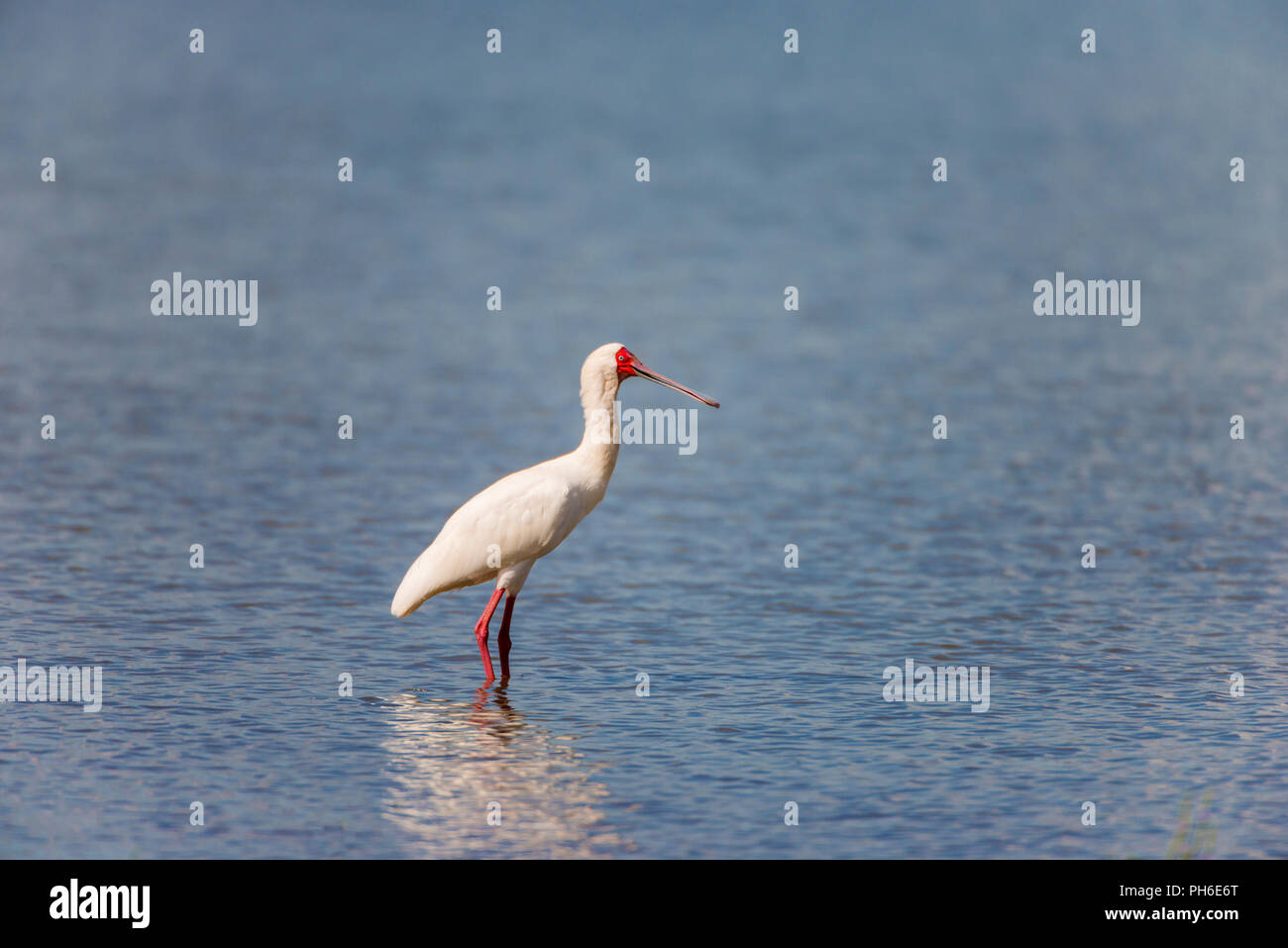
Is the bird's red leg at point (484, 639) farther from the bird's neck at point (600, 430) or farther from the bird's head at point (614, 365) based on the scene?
the bird's head at point (614, 365)

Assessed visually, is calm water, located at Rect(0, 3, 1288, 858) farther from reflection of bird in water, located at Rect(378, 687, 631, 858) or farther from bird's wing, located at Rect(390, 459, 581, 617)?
bird's wing, located at Rect(390, 459, 581, 617)

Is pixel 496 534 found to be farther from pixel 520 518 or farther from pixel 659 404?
pixel 659 404

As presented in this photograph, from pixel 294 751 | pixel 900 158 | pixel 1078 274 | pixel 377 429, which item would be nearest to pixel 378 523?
pixel 377 429

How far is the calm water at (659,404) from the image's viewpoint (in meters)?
10.2

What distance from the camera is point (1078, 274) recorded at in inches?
1188

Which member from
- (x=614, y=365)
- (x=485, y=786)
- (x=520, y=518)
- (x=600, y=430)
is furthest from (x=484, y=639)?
(x=485, y=786)

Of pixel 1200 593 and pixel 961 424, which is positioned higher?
pixel 961 424

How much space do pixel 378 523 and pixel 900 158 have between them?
24134 millimetres

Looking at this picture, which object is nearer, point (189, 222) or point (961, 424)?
point (961, 424)

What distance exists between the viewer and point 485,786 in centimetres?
995

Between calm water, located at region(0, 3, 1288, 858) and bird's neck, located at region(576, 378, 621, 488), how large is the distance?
4.71ft

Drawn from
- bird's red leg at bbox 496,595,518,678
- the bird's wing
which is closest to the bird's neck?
the bird's wing
